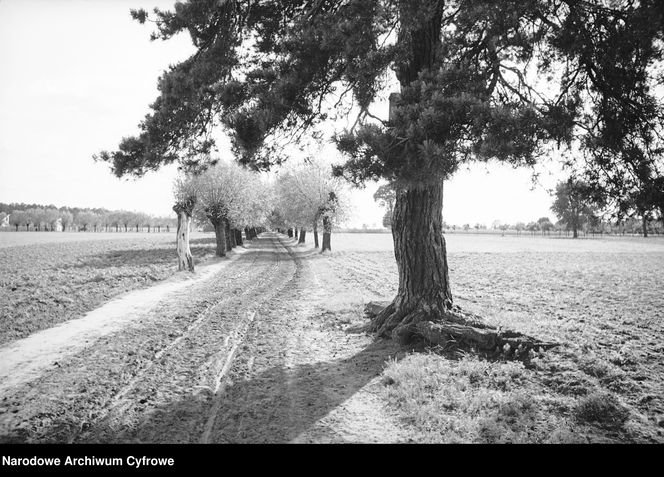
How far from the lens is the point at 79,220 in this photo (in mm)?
186625

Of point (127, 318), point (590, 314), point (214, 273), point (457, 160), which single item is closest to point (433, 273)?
point (457, 160)

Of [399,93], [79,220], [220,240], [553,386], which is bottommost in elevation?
[553,386]

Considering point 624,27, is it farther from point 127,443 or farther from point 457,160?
point 127,443

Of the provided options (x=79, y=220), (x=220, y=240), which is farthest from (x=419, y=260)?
(x=79, y=220)

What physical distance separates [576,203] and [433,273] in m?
3.56

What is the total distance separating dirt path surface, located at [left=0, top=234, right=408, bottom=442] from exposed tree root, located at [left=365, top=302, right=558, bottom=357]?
2.21ft

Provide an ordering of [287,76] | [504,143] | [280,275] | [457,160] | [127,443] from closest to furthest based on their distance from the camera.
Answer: [127,443] < [504,143] < [457,160] < [287,76] < [280,275]

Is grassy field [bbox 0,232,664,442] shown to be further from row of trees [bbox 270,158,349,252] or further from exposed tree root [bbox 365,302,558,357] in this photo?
row of trees [bbox 270,158,349,252]

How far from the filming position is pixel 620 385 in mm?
6266

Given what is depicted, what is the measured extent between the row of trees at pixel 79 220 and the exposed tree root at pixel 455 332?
581 feet

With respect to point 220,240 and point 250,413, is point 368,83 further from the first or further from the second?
point 220,240

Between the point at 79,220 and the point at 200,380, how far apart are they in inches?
8798

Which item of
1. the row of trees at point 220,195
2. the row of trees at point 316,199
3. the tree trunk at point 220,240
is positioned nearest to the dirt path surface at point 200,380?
the tree trunk at point 220,240

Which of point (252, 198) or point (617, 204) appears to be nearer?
point (617, 204)
